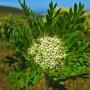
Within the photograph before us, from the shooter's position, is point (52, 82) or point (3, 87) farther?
point (3, 87)

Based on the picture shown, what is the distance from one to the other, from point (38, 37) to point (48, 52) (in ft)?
0.54

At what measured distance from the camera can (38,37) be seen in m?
2.41

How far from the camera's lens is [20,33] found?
238cm

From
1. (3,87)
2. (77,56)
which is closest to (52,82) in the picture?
(77,56)

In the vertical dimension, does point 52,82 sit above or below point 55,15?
below

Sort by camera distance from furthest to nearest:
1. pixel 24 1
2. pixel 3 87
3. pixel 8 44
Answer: pixel 3 87 < pixel 24 1 < pixel 8 44

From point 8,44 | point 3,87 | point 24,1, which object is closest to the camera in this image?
point 8,44

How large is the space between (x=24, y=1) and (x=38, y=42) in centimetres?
29

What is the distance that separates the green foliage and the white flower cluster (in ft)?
0.09

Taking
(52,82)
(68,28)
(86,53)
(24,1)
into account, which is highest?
(24,1)

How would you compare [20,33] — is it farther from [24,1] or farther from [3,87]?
[3,87]

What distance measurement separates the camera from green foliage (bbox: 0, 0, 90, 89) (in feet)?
7.49

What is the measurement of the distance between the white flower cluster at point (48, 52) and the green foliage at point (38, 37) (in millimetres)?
27

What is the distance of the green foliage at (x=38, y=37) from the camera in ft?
7.49
